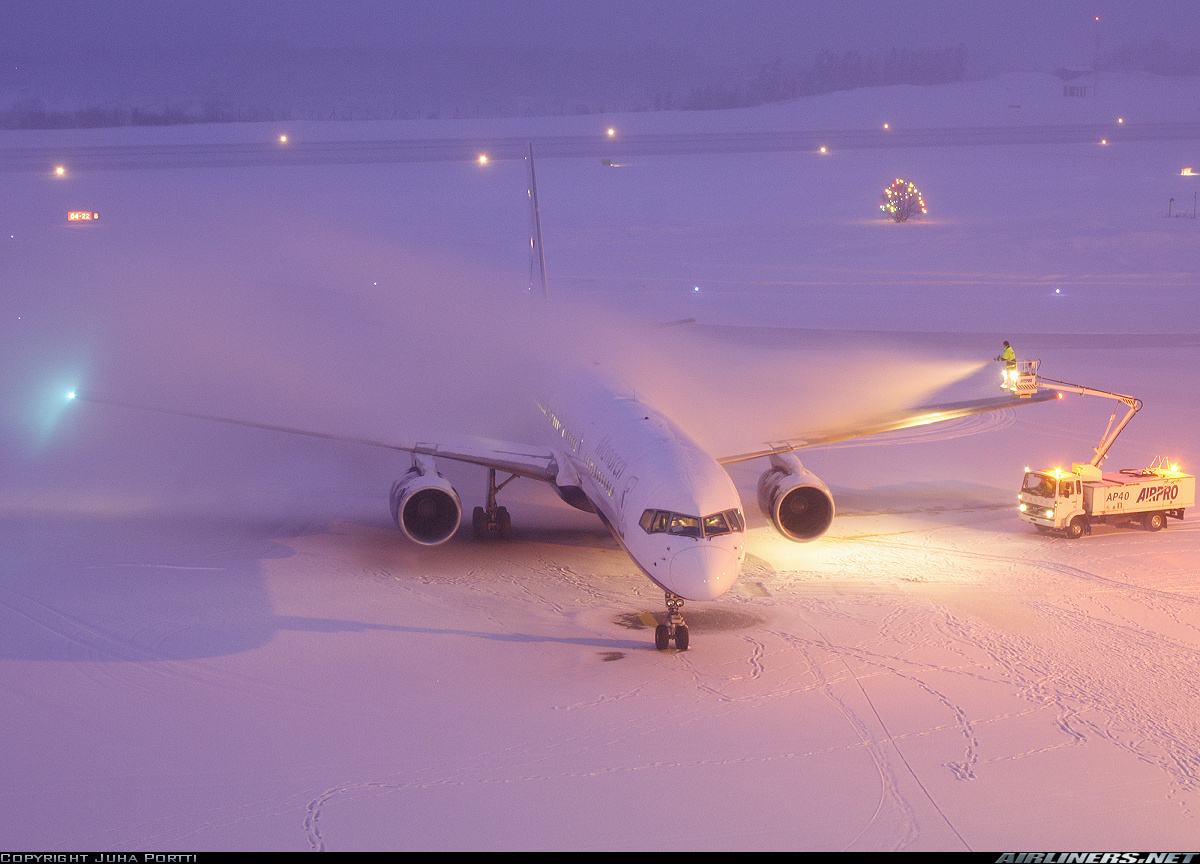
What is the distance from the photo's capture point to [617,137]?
457 ft

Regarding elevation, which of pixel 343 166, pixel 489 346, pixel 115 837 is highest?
pixel 343 166

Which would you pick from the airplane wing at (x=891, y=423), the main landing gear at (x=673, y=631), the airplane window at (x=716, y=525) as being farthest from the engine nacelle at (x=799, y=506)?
the main landing gear at (x=673, y=631)

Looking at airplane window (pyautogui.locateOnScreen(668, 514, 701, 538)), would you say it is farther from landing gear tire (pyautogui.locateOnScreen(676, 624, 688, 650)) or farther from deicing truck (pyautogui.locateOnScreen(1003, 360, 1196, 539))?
deicing truck (pyautogui.locateOnScreen(1003, 360, 1196, 539))

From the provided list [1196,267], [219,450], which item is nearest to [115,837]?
[219,450]

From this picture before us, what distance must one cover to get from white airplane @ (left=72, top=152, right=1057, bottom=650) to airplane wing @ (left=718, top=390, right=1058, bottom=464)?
40 mm

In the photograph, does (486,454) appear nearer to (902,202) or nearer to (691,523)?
(691,523)

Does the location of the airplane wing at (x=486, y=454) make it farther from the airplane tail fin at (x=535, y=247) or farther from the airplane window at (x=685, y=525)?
the airplane tail fin at (x=535, y=247)

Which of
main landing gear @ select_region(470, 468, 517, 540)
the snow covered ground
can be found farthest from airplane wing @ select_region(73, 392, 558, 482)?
the snow covered ground

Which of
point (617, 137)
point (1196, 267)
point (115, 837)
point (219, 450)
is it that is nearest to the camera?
point (115, 837)

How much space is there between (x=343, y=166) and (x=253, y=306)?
50.9 m

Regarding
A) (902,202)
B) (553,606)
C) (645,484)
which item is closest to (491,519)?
(553,606)

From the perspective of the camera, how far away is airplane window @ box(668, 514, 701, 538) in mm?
17438

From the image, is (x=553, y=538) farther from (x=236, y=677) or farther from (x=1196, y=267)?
(x=1196, y=267)

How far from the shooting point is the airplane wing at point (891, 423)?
2348 cm
